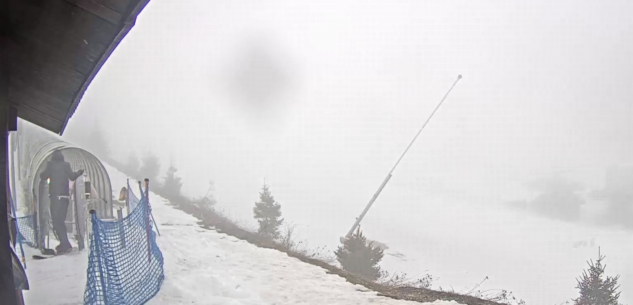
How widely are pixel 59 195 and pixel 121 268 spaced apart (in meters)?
2.68

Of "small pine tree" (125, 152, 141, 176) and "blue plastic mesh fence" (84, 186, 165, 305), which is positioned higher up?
"small pine tree" (125, 152, 141, 176)

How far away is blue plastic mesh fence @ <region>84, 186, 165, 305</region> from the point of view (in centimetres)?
460

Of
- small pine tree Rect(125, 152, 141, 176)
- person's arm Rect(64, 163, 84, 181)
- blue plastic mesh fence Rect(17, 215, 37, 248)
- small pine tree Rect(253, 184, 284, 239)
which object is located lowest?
blue plastic mesh fence Rect(17, 215, 37, 248)

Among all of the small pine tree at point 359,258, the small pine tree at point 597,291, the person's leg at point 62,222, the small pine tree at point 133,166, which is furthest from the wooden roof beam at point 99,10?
the small pine tree at point 133,166

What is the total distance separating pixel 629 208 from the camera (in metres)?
65.1

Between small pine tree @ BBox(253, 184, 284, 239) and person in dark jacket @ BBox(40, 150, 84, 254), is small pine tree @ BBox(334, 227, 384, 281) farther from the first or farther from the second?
small pine tree @ BBox(253, 184, 284, 239)

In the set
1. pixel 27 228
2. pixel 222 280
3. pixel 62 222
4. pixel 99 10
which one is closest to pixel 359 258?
pixel 222 280

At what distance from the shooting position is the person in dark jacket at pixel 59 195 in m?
7.37

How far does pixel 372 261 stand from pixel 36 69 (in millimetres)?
10276

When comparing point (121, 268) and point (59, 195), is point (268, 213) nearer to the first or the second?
point (59, 195)

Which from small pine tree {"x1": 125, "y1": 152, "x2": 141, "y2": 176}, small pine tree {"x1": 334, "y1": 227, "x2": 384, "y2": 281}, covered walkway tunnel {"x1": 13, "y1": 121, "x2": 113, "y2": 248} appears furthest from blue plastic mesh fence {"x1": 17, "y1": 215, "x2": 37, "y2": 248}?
small pine tree {"x1": 125, "y1": 152, "x2": 141, "y2": 176}

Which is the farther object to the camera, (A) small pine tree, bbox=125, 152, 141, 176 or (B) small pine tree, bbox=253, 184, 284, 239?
(A) small pine tree, bbox=125, 152, 141, 176

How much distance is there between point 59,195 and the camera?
24.4 feet

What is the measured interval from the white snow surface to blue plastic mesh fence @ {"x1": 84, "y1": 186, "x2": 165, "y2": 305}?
24cm
